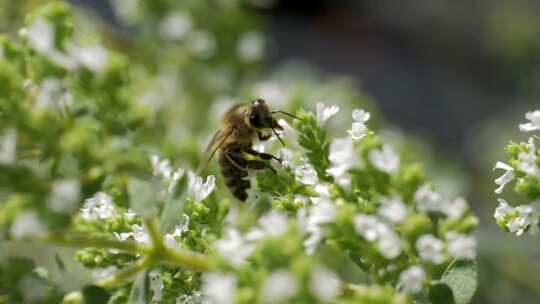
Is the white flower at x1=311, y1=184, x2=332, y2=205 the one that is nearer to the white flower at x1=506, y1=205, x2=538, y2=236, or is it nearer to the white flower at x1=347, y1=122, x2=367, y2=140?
the white flower at x1=347, y1=122, x2=367, y2=140

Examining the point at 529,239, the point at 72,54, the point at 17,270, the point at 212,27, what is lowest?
the point at 17,270

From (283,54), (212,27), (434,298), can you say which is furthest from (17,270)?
(283,54)

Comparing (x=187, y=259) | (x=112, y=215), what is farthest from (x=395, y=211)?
(x=112, y=215)

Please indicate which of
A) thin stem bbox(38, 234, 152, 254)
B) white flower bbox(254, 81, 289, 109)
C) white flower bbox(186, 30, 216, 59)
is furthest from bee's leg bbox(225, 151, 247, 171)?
white flower bbox(186, 30, 216, 59)

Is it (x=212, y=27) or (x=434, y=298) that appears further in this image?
(x=212, y=27)

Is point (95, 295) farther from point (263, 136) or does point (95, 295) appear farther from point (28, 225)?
point (263, 136)

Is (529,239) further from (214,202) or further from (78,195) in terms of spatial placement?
(78,195)
